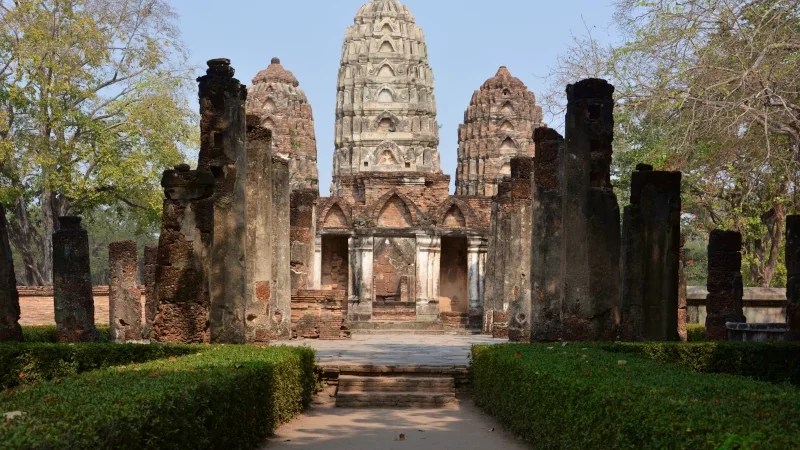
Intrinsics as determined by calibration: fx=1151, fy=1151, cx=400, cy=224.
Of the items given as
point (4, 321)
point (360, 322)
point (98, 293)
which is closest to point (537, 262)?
point (4, 321)

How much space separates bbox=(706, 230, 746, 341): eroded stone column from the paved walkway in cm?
428

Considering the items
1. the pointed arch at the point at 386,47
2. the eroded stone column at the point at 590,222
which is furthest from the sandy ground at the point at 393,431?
the pointed arch at the point at 386,47

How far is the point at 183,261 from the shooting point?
42.2 ft

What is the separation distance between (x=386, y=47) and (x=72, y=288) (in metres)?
41.7

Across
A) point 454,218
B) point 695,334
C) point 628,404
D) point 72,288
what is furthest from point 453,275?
point 628,404

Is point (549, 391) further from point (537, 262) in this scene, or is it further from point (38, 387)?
point (537, 262)

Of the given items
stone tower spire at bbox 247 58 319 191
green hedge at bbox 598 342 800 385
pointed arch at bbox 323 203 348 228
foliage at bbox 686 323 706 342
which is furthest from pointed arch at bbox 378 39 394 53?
green hedge at bbox 598 342 800 385

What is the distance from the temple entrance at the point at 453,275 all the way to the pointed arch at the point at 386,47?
20404 millimetres

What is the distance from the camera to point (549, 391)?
9617mm

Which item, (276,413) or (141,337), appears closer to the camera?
(276,413)

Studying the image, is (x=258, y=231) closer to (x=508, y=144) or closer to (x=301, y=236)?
(x=301, y=236)

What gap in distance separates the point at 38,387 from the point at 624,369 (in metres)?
4.76

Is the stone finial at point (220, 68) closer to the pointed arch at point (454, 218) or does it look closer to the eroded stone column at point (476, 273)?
the eroded stone column at point (476, 273)

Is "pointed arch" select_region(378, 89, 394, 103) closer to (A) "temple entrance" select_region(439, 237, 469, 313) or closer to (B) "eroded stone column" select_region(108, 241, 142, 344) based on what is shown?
(A) "temple entrance" select_region(439, 237, 469, 313)
